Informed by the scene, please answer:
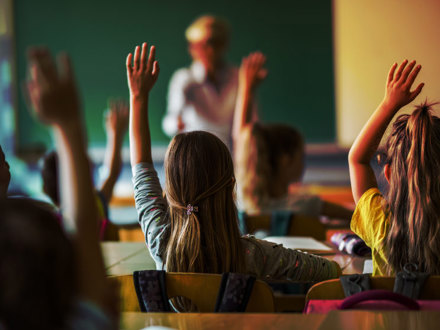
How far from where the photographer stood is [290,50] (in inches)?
267

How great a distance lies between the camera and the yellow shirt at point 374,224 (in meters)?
1.54

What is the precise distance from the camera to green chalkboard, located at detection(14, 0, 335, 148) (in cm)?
674

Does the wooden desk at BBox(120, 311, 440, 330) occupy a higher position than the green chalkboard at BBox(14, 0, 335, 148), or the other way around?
the green chalkboard at BBox(14, 0, 335, 148)

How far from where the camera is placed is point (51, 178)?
2.60 metres

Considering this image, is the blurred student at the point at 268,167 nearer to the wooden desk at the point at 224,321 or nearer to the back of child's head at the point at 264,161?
the back of child's head at the point at 264,161

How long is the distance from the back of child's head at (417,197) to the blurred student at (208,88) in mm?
3705

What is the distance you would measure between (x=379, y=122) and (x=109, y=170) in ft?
5.27

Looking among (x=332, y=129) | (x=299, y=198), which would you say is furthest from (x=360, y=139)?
(x=332, y=129)

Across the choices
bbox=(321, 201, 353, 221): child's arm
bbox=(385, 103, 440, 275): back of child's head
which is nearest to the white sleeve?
bbox=(321, 201, 353, 221): child's arm

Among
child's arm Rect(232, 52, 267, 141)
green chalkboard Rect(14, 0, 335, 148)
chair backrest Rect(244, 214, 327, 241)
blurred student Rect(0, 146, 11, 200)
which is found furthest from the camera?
green chalkboard Rect(14, 0, 335, 148)

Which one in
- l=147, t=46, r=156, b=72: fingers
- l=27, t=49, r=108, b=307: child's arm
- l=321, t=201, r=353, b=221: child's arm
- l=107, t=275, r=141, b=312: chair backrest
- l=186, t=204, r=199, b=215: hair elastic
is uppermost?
l=147, t=46, r=156, b=72: fingers

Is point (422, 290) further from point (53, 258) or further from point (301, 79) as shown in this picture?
point (301, 79)

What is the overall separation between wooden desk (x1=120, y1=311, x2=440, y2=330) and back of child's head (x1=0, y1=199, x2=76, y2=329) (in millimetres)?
388

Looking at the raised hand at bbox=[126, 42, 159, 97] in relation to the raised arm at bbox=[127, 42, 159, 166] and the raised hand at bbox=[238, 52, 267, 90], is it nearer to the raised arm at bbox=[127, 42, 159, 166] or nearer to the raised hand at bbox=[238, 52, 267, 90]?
the raised arm at bbox=[127, 42, 159, 166]
